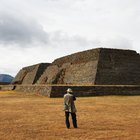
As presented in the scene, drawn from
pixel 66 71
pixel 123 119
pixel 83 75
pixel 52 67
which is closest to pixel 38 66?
pixel 52 67

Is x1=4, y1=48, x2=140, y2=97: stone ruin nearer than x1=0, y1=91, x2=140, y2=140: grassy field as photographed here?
No

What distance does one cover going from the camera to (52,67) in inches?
1905

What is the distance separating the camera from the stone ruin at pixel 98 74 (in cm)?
2842

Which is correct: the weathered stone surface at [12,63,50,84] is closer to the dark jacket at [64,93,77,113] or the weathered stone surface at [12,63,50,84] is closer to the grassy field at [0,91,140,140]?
the grassy field at [0,91,140,140]

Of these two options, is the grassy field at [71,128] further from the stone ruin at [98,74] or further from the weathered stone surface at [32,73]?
the weathered stone surface at [32,73]

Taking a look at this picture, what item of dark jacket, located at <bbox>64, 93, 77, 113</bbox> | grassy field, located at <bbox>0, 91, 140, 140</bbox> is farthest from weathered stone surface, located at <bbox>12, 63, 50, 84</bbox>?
dark jacket, located at <bbox>64, 93, 77, 113</bbox>

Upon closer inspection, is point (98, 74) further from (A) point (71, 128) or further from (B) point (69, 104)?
(A) point (71, 128)

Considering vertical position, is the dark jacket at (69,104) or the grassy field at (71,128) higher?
the dark jacket at (69,104)

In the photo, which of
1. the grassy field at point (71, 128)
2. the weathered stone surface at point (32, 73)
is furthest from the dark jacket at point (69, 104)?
the weathered stone surface at point (32, 73)

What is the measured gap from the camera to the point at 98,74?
33.6 metres

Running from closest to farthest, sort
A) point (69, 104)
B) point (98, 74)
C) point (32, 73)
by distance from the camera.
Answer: point (69, 104), point (98, 74), point (32, 73)

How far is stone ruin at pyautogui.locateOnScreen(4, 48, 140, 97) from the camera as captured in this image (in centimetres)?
2842

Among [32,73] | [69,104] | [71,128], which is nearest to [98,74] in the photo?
[69,104]

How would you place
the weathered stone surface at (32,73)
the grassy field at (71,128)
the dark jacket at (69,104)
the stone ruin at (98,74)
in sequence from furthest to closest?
1. the weathered stone surface at (32,73)
2. the stone ruin at (98,74)
3. the dark jacket at (69,104)
4. the grassy field at (71,128)
